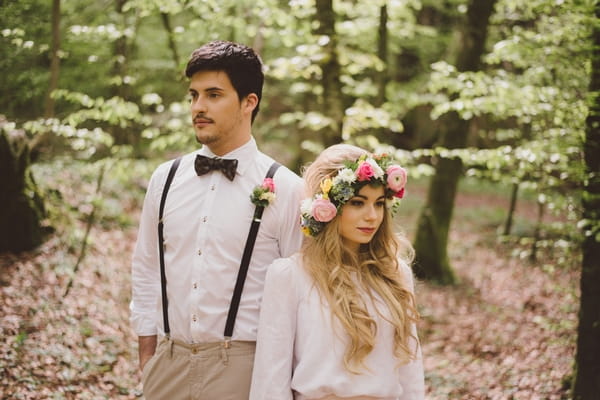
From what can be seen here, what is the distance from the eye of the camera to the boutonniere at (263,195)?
247 centimetres

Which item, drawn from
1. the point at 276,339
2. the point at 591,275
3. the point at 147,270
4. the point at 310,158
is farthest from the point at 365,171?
the point at 310,158

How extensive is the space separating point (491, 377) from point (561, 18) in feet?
13.2

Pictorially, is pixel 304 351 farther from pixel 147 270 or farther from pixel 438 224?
pixel 438 224

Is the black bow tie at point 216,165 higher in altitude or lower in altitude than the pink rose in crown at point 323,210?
higher

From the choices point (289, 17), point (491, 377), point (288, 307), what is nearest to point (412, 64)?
point (289, 17)

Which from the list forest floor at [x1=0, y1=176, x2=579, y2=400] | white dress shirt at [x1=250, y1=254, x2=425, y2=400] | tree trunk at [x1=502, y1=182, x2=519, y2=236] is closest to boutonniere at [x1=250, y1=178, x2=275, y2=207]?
white dress shirt at [x1=250, y1=254, x2=425, y2=400]

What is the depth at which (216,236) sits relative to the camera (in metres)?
2.48

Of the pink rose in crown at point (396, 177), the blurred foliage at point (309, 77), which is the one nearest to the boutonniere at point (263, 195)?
the pink rose in crown at point (396, 177)

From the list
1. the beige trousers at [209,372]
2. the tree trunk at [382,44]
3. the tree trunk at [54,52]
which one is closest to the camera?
the beige trousers at [209,372]

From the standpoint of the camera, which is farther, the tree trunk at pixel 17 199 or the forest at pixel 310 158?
the tree trunk at pixel 17 199

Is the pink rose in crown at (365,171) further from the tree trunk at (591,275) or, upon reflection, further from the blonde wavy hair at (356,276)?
the tree trunk at (591,275)

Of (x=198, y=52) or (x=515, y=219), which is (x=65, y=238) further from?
(x=515, y=219)

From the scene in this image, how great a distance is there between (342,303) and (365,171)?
1.98 feet

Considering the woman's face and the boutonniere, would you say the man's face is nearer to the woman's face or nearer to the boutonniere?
the boutonniere
